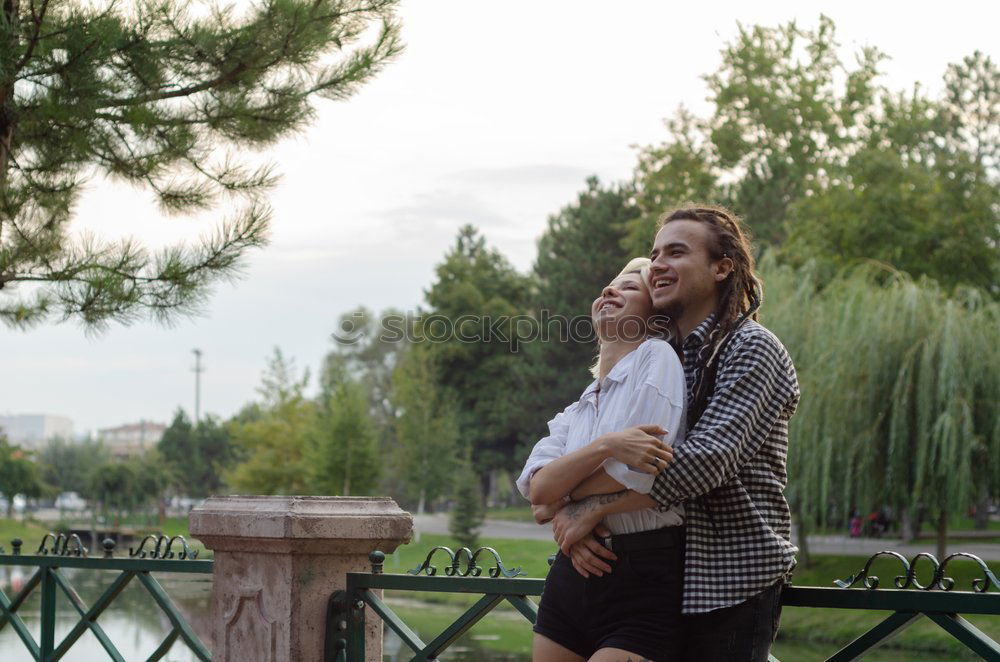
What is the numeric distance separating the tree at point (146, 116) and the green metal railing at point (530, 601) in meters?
3.23

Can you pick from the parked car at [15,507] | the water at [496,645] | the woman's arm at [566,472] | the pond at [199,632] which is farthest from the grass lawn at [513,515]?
the woman's arm at [566,472]

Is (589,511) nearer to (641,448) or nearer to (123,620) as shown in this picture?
(641,448)

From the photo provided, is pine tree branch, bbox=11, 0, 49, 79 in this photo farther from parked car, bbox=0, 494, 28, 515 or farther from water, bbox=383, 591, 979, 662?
parked car, bbox=0, 494, 28, 515

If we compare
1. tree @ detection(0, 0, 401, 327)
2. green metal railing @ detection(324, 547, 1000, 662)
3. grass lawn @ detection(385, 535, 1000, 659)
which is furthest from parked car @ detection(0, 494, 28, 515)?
green metal railing @ detection(324, 547, 1000, 662)

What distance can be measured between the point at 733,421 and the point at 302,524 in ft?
5.52

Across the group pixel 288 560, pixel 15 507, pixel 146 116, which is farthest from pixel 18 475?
pixel 288 560

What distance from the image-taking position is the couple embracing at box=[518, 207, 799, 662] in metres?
2.29

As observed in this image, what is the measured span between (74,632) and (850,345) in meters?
13.8

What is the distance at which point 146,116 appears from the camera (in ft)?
20.0

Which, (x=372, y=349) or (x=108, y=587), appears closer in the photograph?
(x=108, y=587)

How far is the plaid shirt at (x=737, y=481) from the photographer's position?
227 centimetres

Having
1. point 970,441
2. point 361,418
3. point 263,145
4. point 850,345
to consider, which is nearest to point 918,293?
point 850,345

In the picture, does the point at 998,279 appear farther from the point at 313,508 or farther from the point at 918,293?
the point at 313,508

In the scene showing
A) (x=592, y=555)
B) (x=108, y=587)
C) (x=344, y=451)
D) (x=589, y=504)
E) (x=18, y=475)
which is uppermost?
(x=589, y=504)
